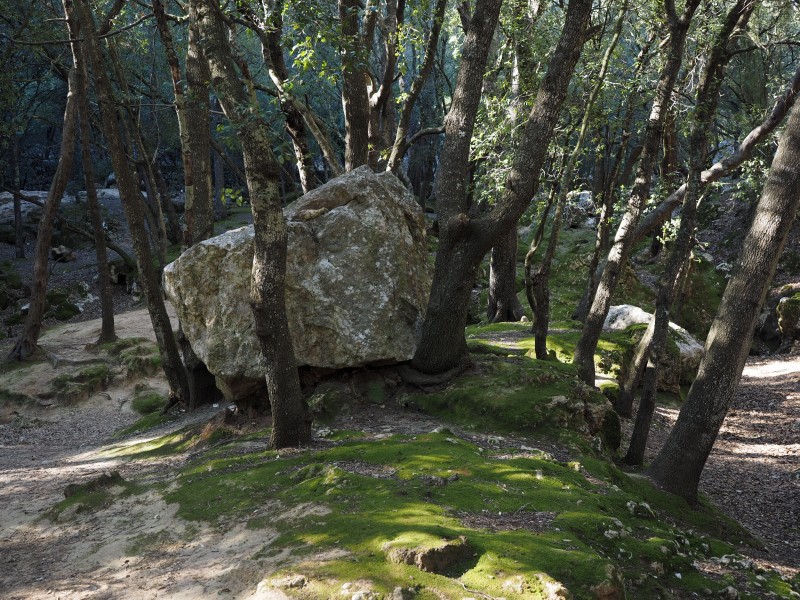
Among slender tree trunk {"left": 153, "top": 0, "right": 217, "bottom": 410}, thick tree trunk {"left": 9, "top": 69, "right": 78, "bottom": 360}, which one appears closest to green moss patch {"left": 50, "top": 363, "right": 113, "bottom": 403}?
thick tree trunk {"left": 9, "top": 69, "right": 78, "bottom": 360}

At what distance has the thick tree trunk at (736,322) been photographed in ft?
20.7

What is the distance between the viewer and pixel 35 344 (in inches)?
658

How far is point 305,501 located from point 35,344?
13857 millimetres

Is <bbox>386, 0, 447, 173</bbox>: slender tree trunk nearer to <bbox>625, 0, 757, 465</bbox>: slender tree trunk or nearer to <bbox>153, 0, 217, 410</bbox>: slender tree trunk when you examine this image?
<bbox>153, 0, 217, 410</bbox>: slender tree trunk

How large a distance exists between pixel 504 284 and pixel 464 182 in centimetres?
811


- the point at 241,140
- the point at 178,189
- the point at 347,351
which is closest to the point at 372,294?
the point at 347,351

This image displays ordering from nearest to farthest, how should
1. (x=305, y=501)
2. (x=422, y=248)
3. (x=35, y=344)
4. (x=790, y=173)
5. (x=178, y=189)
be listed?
1. (x=305, y=501)
2. (x=790, y=173)
3. (x=422, y=248)
4. (x=35, y=344)
5. (x=178, y=189)

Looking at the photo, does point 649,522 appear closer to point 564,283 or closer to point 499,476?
point 499,476

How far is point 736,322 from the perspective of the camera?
6566 millimetres

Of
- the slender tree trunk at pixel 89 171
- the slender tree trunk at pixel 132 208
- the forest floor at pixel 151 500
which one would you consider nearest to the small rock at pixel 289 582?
the forest floor at pixel 151 500

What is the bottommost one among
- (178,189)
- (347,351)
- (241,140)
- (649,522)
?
(649,522)

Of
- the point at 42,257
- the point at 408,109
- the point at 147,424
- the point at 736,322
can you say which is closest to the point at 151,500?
the point at 147,424

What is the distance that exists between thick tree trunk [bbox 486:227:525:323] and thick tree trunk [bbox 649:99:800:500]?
30.8 ft

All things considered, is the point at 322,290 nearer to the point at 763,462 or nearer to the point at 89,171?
the point at 763,462
